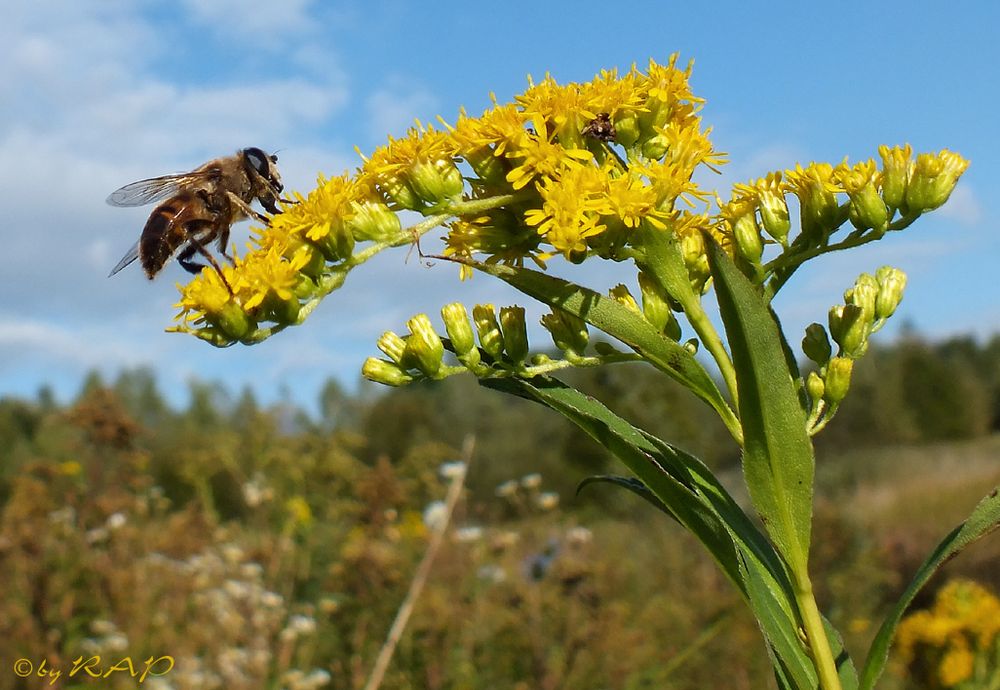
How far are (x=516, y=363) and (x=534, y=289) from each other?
0.68 feet

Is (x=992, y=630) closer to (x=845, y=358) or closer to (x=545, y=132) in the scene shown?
(x=845, y=358)

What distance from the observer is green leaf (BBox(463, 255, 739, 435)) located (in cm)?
149

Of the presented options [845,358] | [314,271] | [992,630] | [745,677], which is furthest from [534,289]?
[745,677]

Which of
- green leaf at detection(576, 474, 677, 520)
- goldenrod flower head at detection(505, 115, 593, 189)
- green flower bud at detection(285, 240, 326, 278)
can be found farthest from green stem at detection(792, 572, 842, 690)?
green flower bud at detection(285, 240, 326, 278)

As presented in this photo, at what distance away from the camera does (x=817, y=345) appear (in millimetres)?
1686

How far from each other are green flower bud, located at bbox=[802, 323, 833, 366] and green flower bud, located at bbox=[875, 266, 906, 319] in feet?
0.53

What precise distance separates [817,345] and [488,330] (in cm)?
63

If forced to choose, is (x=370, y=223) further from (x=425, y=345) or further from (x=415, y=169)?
(x=425, y=345)

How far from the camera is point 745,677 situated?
540cm

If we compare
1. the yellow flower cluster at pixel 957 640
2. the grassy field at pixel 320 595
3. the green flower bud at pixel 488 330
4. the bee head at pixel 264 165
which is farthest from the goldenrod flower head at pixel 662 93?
the yellow flower cluster at pixel 957 640

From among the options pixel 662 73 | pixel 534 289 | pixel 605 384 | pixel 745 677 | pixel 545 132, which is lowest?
pixel 745 677

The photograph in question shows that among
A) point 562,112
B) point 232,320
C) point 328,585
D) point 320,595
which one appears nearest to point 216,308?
point 232,320

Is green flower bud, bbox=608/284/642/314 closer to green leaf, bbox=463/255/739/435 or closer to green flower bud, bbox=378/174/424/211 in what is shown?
green leaf, bbox=463/255/739/435

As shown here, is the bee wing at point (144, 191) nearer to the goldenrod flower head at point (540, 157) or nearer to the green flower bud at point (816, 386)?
the goldenrod flower head at point (540, 157)
